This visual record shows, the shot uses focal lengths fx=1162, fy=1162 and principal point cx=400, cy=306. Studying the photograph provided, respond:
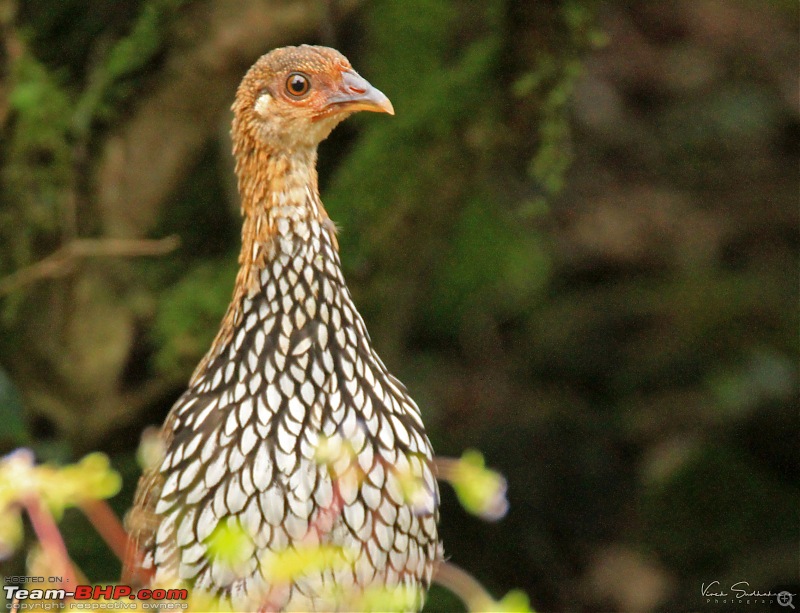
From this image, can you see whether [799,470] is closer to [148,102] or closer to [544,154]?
[544,154]

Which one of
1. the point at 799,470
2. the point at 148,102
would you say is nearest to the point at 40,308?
the point at 148,102

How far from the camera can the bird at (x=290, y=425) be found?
9.46 ft

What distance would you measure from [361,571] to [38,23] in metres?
2.60

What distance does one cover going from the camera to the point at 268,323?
124 inches

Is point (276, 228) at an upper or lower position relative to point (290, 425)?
upper
